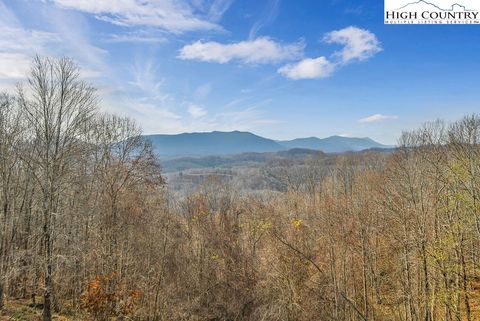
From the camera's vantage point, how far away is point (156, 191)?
25453mm

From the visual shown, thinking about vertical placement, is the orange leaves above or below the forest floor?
above

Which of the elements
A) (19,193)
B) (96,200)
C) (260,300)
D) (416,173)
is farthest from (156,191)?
(416,173)

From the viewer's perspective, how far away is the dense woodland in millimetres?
17000

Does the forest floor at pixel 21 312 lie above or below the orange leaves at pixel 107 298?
below

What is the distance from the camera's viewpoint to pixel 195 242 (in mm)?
25859

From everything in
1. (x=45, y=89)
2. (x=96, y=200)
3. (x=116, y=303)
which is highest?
(x=45, y=89)

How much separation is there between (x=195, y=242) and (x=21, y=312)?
11.6 meters

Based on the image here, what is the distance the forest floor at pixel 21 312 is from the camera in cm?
1619

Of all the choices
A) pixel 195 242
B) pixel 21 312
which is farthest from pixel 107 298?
pixel 195 242

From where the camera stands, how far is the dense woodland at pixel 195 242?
17000 mm

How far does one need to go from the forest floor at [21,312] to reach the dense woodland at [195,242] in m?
0.47

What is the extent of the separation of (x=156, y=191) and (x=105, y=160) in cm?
429

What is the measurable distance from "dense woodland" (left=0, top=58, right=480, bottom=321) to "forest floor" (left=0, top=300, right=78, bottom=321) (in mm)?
474

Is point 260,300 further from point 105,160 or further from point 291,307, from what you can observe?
point 105,160
